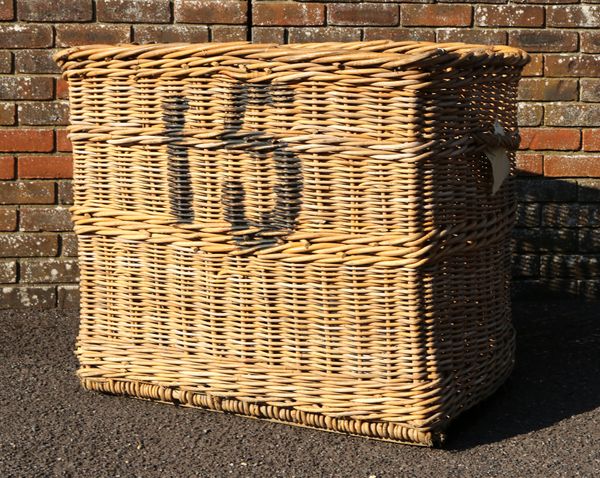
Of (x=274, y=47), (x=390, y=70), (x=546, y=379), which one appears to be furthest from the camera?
(x=546, y=379)

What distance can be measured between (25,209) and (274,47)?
1527 millimetres

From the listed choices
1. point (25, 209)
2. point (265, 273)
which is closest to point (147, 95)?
point (265, 273)

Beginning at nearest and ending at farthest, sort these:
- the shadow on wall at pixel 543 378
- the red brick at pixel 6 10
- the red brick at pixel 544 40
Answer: the shadow on wall at pixel 543 378 < the red brick at pixel 6 10 < the red brick at pixel 544 40

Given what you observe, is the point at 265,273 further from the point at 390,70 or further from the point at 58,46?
the point at 58,46

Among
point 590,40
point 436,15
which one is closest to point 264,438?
point 436,15

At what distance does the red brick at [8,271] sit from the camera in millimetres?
3729

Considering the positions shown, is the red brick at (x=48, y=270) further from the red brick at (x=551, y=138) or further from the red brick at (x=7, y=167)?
the red brick at (x=551, y=138)

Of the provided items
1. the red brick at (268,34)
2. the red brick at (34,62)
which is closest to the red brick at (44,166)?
the red brick at (34,62)

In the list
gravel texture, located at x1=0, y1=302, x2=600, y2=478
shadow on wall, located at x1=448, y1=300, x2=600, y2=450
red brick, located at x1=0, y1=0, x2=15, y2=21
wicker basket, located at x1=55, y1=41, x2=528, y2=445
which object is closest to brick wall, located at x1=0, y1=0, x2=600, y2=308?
red brick, located at x1=0, y1=0, x2=15, y2=21

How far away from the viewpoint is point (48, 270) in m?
3.74

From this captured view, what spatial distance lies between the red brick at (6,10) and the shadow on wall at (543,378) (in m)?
1.99

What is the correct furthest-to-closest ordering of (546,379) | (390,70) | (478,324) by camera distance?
(546,379) → (478,324) → (390,70)

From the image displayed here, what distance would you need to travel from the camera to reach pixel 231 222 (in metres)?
2.57

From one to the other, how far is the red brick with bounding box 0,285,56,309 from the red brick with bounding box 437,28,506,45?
162 cm
